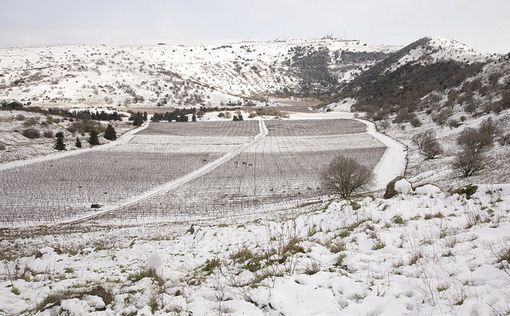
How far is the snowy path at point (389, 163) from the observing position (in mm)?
36706

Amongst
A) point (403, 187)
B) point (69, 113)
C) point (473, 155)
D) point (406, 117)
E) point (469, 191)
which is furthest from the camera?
point (69, 113)

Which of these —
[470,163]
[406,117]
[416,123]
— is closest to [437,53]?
[406,117]

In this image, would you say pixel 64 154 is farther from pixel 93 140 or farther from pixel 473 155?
pixel 473 155

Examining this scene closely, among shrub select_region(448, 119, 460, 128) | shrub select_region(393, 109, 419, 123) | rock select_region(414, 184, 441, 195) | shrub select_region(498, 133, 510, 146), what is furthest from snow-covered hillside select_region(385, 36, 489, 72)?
rock select_region(414, 184, 441, 195)

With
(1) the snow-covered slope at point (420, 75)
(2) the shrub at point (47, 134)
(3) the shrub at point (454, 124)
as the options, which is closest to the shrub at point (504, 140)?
(3) the shrub at point (454, 124)

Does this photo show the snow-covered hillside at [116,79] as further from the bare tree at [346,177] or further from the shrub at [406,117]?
the bare tree at [346,177]

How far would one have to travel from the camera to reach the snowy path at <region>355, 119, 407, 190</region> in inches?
1445

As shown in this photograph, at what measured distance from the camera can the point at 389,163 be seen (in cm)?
4378

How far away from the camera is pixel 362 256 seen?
730 centimetres

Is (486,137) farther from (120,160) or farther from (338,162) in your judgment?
(120,160)

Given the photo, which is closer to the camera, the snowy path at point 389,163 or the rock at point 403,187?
the rock at point 403,187

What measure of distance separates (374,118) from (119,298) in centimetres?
8904

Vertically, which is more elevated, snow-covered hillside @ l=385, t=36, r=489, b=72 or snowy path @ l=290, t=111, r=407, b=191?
snow-covered hillside @ l=385, t=36, r=489, b=72

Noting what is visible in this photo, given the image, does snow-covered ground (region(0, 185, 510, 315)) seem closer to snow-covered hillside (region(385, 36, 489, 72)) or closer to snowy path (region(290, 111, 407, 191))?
snowy path (region(290, 111, 407, 191))
